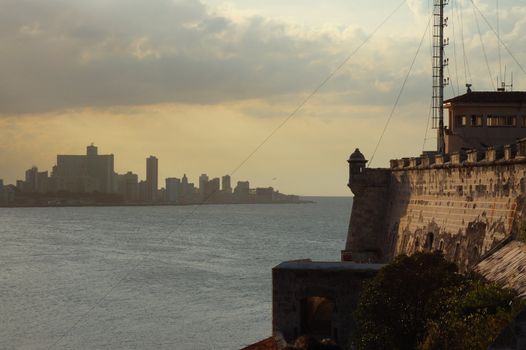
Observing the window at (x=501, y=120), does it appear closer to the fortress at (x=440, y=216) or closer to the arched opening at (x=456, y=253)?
the fortress at (x=440, y=216)

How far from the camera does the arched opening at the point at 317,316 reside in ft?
111

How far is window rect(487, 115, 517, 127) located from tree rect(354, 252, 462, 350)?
25.3 meters

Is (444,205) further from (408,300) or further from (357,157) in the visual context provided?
(408,300)

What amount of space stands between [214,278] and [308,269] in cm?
5279

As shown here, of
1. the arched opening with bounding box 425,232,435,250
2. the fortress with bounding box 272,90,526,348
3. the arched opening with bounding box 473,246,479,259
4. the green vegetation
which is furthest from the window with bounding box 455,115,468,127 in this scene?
the green vegetation

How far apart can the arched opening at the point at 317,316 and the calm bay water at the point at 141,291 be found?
1627cm

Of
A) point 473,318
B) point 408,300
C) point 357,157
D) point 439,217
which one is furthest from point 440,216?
point 473,318

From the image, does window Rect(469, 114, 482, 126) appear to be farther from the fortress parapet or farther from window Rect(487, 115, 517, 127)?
the fortress parapet

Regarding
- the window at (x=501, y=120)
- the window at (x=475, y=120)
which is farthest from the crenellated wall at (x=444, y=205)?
the window at (x=501, y=120)

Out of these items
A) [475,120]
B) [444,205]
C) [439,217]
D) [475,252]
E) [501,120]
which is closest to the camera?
[475,252]

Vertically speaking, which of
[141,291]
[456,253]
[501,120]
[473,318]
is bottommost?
[141,291]

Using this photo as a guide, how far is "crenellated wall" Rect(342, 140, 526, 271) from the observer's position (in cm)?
3086

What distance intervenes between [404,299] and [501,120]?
87.0ft

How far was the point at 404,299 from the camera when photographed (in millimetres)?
24469
